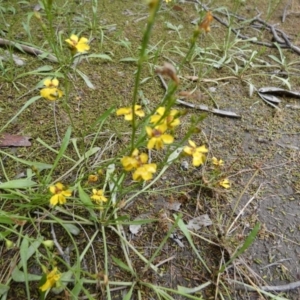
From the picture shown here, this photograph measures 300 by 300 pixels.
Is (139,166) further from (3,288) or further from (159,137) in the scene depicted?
(3,288)

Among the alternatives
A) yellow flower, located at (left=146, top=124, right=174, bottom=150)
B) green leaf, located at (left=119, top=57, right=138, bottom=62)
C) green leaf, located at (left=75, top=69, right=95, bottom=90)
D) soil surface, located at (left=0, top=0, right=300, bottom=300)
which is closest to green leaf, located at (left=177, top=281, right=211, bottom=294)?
soil surface, located at (left=0, top=0, right=300, bottom=300)

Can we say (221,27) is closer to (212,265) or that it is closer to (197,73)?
(197,73)

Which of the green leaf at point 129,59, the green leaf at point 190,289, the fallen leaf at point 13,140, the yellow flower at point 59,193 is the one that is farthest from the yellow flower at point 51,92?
the green leaf at point 129,59

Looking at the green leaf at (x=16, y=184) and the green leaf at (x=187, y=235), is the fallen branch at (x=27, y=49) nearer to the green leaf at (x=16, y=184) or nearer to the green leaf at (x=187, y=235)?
the green leaf at (x=16, y=184)

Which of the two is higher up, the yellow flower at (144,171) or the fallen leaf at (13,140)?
the yellow flower at (144,171)

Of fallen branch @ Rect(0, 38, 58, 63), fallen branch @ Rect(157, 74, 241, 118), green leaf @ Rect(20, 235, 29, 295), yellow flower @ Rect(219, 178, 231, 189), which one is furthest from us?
fallen branch @ Rect(0, 38, 58, 63)

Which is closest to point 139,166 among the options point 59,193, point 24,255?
point 59,193

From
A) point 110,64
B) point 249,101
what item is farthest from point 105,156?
point 249,101

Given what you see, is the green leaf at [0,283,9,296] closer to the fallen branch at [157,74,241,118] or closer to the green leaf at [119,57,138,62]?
the fallen branch at [157,74,241,118]
